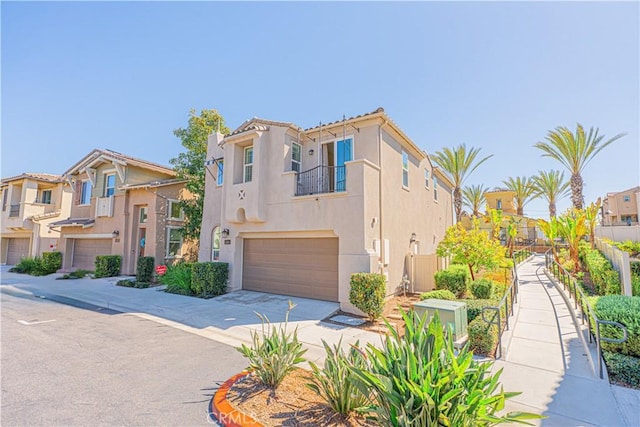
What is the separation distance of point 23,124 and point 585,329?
2069cm

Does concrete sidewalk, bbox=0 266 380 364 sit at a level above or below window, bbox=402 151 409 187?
below

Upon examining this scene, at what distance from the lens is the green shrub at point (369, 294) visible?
8.64 meters

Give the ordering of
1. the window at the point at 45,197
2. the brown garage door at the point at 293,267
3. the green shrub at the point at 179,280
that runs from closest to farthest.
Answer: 1. the brown garage door at the point at 293,267
2. the green shrub at the point at 179,280
3. the window at the point at 45,197

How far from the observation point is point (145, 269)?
15828 millimetres

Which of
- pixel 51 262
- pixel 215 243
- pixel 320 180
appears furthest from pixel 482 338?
pixel 51 262

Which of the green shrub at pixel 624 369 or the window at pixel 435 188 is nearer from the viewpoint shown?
the green shrub at pixel 624 369

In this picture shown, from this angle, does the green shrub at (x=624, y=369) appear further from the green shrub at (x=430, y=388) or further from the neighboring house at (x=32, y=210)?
Result: the neighboring house at (x=32, y=210)

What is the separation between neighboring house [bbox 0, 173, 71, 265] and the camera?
24156mm

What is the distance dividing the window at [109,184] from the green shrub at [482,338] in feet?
72.0

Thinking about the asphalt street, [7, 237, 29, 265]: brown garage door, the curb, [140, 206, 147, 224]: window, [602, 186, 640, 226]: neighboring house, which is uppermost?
[602, 186, 640, 226]: neighboring house

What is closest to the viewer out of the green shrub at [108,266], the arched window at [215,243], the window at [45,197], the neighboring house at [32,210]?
the arched window at [215,243]

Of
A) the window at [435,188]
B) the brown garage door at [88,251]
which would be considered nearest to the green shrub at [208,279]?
the brown garage door at [88,251]

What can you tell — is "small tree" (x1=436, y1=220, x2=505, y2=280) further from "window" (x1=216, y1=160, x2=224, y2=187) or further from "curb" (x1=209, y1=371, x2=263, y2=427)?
"window" (x1=216, y1=160, x2=224, y2=187)

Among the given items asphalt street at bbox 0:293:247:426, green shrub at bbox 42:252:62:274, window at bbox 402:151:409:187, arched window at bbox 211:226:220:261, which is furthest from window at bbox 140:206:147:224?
window at bbox 402:151:409:187
